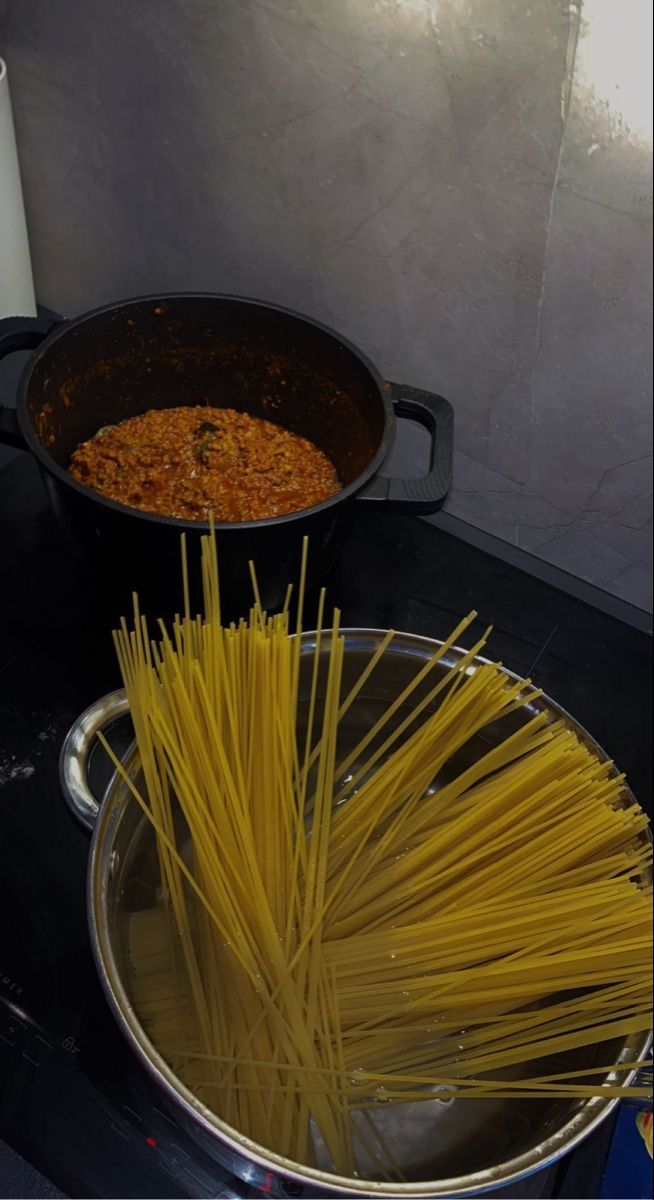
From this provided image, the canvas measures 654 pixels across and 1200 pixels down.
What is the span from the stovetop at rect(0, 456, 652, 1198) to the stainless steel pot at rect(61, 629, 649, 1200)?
6 cm

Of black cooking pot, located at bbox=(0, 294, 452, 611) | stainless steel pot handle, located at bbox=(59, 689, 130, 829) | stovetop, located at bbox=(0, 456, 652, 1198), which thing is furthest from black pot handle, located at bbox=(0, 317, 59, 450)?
stainless steel pot handle, located at bbox=(59, 689, 130, 829)

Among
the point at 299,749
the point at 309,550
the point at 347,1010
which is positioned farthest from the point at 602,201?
the point at 347,1010

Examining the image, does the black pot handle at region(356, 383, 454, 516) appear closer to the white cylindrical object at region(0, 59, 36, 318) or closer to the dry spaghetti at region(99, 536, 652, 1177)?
the dry spaghetti at region(99, 536, 652, 1177)

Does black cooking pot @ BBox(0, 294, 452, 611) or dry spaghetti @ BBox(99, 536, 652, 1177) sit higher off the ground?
black cooking pot @ BBox(0, 294, 452, 611)

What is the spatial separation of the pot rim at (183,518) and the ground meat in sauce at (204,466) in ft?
0.13

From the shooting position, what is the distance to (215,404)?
2.90 feet

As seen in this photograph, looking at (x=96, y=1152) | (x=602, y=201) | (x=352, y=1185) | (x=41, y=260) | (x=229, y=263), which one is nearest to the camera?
(x=352, y=1185)

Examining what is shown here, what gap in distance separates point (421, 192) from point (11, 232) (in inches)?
15.0

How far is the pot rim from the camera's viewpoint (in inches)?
25.9

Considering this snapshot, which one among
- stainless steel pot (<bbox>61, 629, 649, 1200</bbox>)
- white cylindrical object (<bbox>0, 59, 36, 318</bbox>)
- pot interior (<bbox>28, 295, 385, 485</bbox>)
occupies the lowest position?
stainless steel pot (<bbox>61, 629, 649, 1200</bbox>)

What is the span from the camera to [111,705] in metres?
0.59

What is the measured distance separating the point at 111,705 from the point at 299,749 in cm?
12

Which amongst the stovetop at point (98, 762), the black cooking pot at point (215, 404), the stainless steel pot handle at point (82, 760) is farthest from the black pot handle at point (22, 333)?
the stainless steel pot handle at point (82, 760)

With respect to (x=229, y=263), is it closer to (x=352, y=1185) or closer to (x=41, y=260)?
(x=41, y=260)
